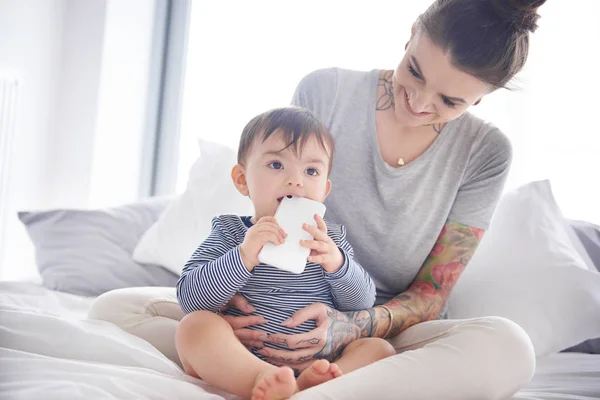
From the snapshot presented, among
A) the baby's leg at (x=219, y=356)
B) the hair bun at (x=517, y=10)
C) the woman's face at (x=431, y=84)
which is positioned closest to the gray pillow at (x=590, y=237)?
the woman's face at (x=431, y=84)

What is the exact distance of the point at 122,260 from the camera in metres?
1.87

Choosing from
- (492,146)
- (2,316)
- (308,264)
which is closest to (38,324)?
(2,316)

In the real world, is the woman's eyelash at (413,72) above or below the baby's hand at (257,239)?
above

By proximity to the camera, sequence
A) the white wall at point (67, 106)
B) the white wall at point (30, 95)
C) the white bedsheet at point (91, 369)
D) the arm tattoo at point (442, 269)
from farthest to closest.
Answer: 1. the white wall at point (67, 106)
2. the white wall at point (30, 95)
3. the arm tattoo at point (442, 269)
4. the white bedsheet at point (91, 369)

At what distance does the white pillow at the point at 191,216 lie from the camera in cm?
185

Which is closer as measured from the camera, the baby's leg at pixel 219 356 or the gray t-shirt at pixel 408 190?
the baby's leg at pixel 219 356

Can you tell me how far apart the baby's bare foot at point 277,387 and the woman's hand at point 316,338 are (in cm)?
17

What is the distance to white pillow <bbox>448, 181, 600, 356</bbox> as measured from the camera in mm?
1550

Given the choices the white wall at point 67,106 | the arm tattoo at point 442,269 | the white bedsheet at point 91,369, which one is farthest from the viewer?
the white wall at point 67,106

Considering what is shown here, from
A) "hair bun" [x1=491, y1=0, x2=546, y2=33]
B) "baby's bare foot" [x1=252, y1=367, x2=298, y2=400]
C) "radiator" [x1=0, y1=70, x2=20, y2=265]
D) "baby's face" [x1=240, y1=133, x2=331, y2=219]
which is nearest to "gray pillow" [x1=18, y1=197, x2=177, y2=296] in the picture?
"radiator" [x1=0, y1=70, x2=20, y2=265]

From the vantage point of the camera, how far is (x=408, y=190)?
1467 mm

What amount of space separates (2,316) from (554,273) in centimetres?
130

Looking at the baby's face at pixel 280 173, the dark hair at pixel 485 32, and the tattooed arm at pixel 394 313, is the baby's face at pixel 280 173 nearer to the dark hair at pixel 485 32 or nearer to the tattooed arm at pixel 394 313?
the tattooed arm at pixel 394 313

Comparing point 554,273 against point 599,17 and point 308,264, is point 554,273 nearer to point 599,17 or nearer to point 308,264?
point 308,264
